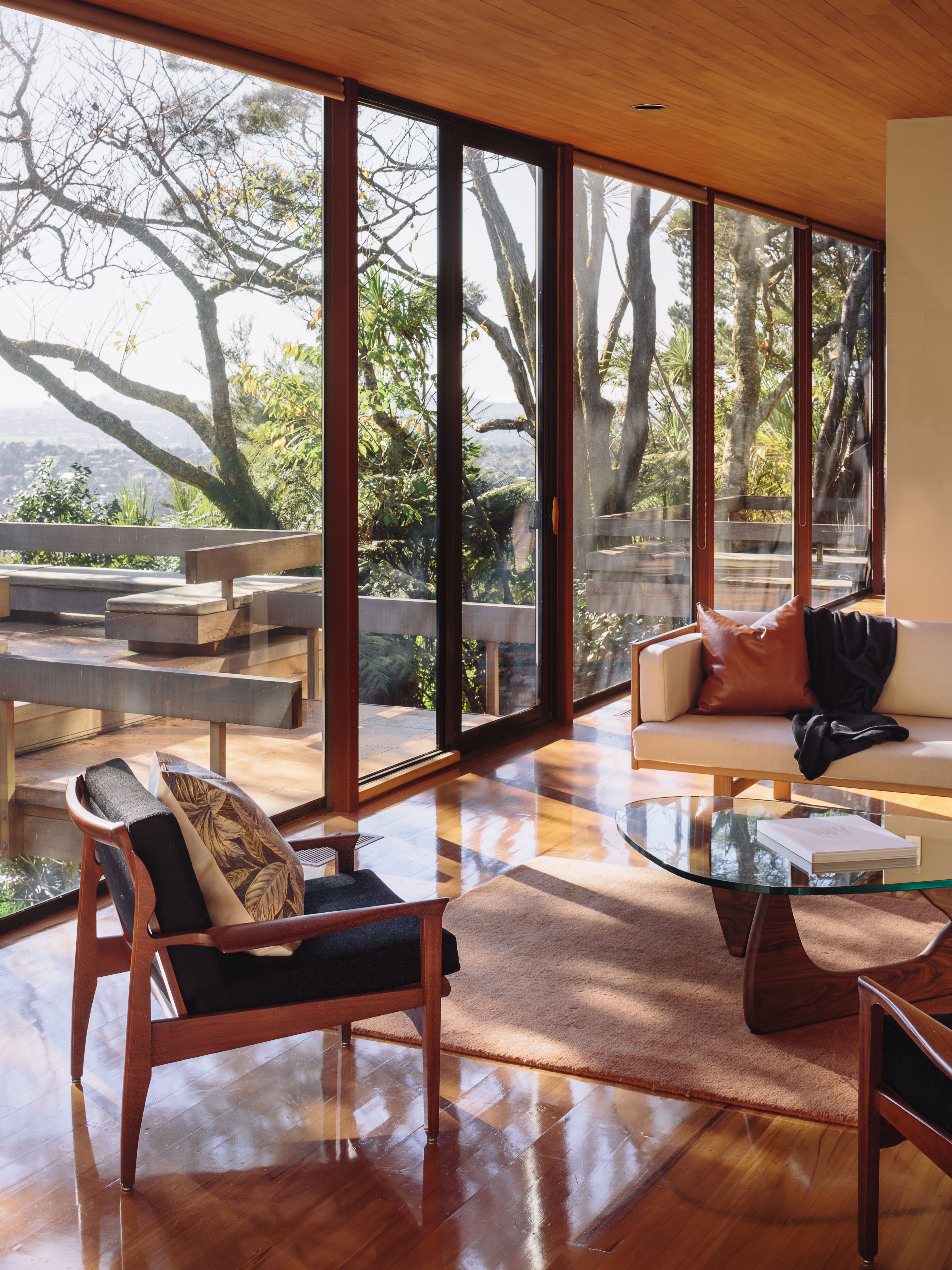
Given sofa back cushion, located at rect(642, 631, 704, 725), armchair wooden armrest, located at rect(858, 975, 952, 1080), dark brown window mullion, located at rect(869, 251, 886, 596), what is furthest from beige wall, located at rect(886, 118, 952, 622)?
dark brown window mullion, located at rect(869, 251, 886, 596)

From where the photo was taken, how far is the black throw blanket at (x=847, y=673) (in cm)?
453

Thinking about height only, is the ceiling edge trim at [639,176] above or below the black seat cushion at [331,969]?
above

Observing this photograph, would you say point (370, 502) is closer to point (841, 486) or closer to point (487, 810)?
point (487, 810)

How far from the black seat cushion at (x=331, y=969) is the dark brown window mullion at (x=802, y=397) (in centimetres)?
739

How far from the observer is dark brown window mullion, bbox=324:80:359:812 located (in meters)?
4.87

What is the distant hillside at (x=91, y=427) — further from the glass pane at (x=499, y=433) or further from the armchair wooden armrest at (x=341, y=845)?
the glass pane at (x=499, y=433)

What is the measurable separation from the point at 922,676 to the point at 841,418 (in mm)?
6074

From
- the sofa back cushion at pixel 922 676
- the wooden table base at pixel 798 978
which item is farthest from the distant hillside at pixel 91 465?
the sofa back cushion at pixel 922 676

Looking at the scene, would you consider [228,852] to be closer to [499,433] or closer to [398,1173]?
[398,1173]

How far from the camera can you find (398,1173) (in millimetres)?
2518

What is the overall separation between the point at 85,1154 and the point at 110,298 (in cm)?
273

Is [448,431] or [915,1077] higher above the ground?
[448,431]

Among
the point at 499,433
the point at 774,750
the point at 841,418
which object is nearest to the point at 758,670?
the point at 774,750

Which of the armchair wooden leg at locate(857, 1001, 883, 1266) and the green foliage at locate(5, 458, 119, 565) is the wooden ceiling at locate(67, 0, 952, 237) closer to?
the green foliage at locate(5, 458, 119, 565)
